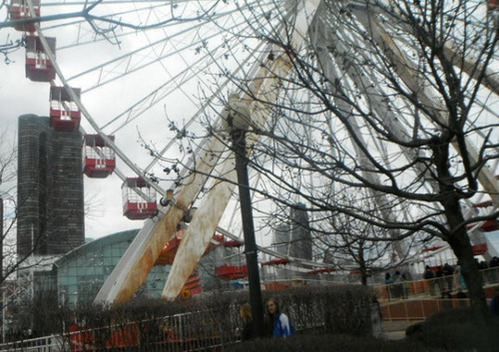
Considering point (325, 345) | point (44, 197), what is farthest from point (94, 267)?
point (325, 345)

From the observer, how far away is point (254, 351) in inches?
204

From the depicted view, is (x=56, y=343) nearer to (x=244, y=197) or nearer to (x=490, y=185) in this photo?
(x=244, y=197)

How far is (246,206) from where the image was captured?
21.4 feet

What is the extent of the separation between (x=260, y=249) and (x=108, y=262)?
4262 centimetres

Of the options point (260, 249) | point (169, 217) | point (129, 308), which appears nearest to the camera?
point (129, 308)

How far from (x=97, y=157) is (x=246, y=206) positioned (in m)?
12.9

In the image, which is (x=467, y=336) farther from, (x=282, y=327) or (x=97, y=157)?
(x=97, y=157)

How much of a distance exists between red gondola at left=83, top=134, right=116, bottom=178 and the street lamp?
1243cm

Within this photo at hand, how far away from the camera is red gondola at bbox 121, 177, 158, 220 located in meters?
17.3

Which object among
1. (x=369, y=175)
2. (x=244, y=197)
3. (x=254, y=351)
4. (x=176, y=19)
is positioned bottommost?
(x=254, y=351)

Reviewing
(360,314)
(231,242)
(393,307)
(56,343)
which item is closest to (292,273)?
(231,242)

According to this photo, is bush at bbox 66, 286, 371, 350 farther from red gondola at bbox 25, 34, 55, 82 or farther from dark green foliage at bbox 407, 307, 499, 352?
red gondola at bbox 25, 34, 55, 82

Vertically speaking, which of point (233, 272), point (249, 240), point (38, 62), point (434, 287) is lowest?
point (434, 287)

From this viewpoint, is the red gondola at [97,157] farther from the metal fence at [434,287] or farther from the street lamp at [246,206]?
the street lamp at [246,206]
